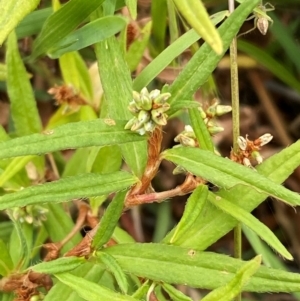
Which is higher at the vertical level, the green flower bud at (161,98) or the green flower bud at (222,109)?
the green flower bud at (161,98)

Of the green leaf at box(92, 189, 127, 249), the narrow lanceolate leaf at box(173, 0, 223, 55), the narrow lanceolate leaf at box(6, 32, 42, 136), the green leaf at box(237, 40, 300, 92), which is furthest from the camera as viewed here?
the green leaf at box(237, 40, 300, 92)

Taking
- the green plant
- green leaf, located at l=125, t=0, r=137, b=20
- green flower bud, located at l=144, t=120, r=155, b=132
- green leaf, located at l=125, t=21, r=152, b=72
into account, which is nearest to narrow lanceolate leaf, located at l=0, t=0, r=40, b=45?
the green plant

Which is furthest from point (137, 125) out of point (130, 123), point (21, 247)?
point (21, 247)

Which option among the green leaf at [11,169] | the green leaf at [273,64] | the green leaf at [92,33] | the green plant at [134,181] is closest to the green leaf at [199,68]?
the green plant at [134,181]

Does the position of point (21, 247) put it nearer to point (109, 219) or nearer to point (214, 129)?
point (109, 219)

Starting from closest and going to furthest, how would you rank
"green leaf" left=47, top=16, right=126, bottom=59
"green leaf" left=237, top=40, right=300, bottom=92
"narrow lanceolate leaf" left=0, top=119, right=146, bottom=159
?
"narrow lanceolate leaf" left=0, top=119, right=146, bottom=159 < "green leaf" left=47, top=16, right=126, bottom=59 < "green leaf" left=237, top=40, right=300, bottom=92

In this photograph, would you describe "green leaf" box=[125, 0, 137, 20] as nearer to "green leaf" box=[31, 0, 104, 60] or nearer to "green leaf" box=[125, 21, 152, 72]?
Answer: "green leaf" box=[31, 0, 104, 60]

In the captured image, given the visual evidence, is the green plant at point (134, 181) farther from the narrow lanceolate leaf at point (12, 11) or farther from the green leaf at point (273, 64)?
the green leaf at point (273, 64)
